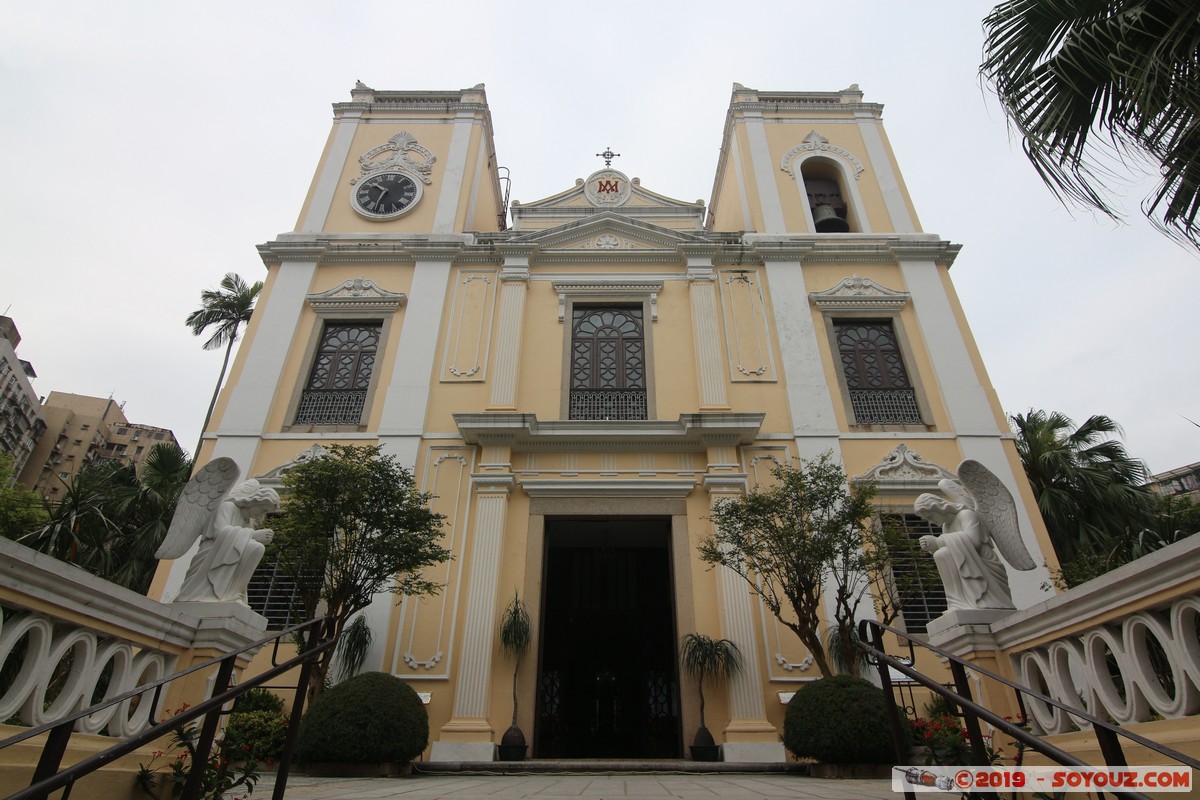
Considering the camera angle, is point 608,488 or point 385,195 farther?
point 385,195

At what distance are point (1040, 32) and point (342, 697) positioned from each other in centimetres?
824

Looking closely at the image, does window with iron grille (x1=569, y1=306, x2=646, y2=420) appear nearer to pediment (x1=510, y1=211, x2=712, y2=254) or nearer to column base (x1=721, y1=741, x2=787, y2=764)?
pediment (x1=510, y1=211, x2=712, y2=254)

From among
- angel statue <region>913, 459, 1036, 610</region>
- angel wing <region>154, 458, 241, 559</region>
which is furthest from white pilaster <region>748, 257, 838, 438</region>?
angel wing <region>154, 458, 241, 559</region>

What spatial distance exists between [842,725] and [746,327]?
731cm

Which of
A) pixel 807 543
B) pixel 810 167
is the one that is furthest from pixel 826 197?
pixel 807 543

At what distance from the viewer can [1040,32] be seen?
4.49m

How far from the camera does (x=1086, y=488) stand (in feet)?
38.6

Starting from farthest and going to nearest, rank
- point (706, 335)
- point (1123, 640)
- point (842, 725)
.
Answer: point (706, 335)
point (842, 725)
point (1123, 640)

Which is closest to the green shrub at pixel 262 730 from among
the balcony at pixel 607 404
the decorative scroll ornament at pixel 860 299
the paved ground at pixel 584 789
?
the paved ground at pixel 584 789

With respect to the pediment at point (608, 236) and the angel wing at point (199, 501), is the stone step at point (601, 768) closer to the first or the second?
the angel wing at point (199, 501)

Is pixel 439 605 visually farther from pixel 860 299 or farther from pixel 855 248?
pixel 855 248

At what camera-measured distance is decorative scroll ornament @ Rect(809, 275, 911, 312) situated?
12.7m

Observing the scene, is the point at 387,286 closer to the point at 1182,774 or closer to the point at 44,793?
the point at 44,793

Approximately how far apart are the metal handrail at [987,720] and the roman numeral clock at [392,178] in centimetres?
1293
